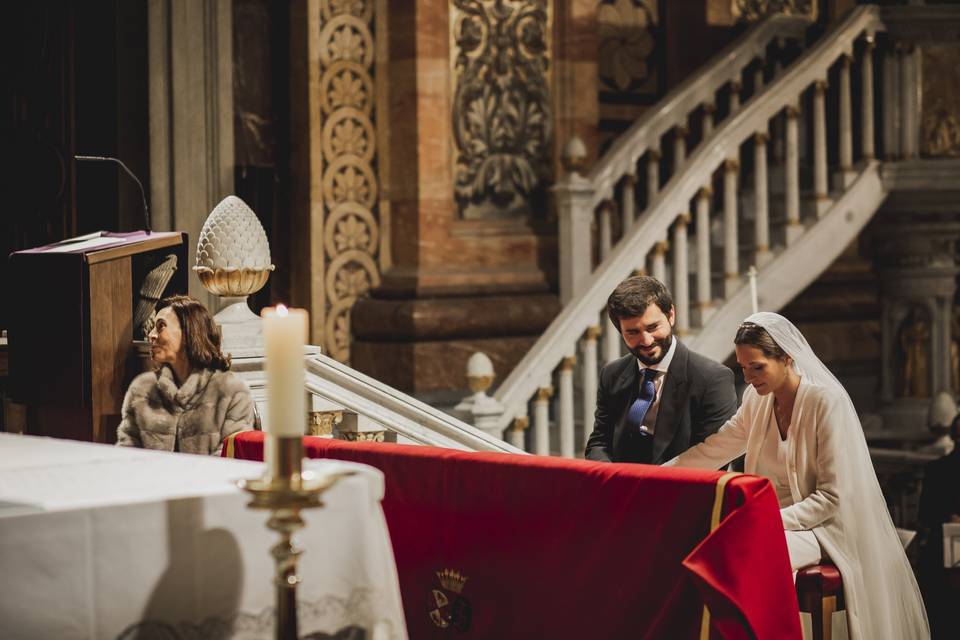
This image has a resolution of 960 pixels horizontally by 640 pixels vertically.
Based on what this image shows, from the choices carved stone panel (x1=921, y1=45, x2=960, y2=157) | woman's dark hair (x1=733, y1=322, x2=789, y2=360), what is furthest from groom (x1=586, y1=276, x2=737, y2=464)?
carved stone panel (x1=921, y1=45, x2=960, y2=157)

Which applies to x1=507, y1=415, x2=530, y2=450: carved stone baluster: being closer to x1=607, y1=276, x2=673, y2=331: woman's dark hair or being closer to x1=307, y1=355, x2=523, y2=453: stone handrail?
x1=307, y1=355, x2=523, y2=453: stone handrail

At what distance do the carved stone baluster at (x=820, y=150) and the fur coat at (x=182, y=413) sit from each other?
4730 mm

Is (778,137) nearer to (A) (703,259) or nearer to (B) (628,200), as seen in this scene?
(B) (628,200)

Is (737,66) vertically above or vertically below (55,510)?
above

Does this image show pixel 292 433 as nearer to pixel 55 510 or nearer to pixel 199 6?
pixel 55 510

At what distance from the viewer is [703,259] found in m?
8.09

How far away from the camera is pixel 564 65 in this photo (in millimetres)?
8938

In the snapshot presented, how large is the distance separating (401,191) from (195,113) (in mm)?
1199

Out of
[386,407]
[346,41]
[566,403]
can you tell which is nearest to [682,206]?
[566,403]

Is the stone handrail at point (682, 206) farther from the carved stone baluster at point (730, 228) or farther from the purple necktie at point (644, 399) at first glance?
the purple necktie at point (644, 399)

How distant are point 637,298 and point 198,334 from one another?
133 cm

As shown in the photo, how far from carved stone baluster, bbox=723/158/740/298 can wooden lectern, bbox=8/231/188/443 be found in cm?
386

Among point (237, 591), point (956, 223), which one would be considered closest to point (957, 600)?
point (237, 591)

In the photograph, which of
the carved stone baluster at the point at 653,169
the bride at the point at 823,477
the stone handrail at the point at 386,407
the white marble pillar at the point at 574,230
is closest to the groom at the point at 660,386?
the bride at the point at 823,477
